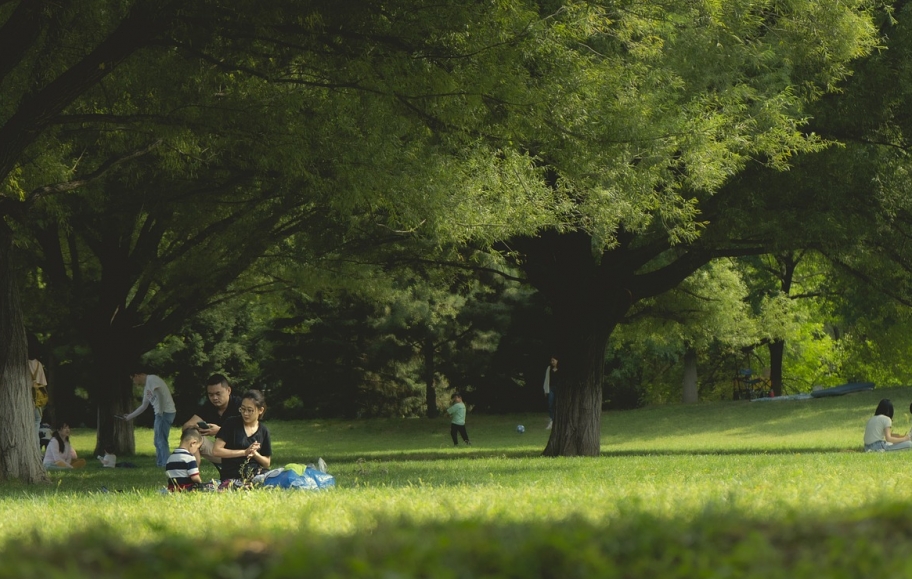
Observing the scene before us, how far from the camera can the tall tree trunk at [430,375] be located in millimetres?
45281

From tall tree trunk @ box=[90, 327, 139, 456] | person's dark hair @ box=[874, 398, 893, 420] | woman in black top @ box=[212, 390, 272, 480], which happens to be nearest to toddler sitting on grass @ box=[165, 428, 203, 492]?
woman in black top @ box=[212, 390, 272, 480]

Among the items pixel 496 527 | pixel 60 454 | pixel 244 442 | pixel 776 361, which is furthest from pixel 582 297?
pixel 776 361

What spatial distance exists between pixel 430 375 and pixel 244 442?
1400 inches

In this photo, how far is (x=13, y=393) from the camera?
14172mm

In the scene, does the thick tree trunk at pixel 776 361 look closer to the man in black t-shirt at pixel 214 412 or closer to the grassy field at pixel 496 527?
the grassy field at pixel 496 527

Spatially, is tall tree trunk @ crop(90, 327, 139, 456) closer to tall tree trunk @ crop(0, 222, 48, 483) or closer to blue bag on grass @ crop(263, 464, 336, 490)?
tall tree trunk @ crop(0, 222, 48, 483)

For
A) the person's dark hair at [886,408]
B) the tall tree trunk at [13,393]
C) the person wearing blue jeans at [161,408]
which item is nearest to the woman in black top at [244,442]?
the tall tree trunk at [13,393]

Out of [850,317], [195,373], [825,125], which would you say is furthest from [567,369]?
[195,373]

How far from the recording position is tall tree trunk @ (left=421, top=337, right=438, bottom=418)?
45.3 m

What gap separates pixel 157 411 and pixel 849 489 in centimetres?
1498

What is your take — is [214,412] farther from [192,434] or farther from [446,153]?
[446,153]

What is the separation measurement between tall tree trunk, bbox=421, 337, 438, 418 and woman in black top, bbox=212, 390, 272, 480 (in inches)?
1319

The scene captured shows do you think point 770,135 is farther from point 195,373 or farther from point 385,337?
point 195,373

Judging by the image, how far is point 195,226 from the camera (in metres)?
22.6
